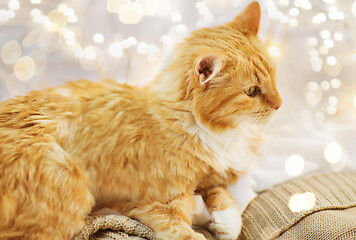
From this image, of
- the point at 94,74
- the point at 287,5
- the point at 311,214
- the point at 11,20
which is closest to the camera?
the point at 311,214

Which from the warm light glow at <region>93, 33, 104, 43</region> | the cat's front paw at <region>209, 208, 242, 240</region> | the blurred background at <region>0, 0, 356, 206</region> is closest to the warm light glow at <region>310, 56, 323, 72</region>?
the blurred background at <region>0, 0, 356, 206</region>

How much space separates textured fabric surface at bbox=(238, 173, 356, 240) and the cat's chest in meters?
0.17

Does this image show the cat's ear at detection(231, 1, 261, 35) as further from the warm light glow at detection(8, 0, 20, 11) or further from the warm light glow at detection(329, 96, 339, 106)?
the warm light glow at detection(8, 0, 20, 11)

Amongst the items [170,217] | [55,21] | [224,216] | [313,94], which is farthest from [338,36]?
[55,21]

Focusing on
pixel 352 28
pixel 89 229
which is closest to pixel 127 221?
pixel 89 229

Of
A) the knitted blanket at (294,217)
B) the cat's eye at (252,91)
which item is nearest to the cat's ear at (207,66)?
the cat's eye at (252,91)

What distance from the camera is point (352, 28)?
5.35 ft

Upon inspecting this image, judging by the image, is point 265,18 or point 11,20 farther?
point 265,18

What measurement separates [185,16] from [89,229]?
107cm

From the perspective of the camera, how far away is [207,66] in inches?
37.2

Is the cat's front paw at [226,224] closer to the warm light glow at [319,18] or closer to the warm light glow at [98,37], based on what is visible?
the warm light glow at [98,37]

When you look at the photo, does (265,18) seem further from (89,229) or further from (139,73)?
(89,229)

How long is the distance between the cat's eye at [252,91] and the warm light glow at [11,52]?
102cm

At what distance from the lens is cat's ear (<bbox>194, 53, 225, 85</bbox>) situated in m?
0.92
